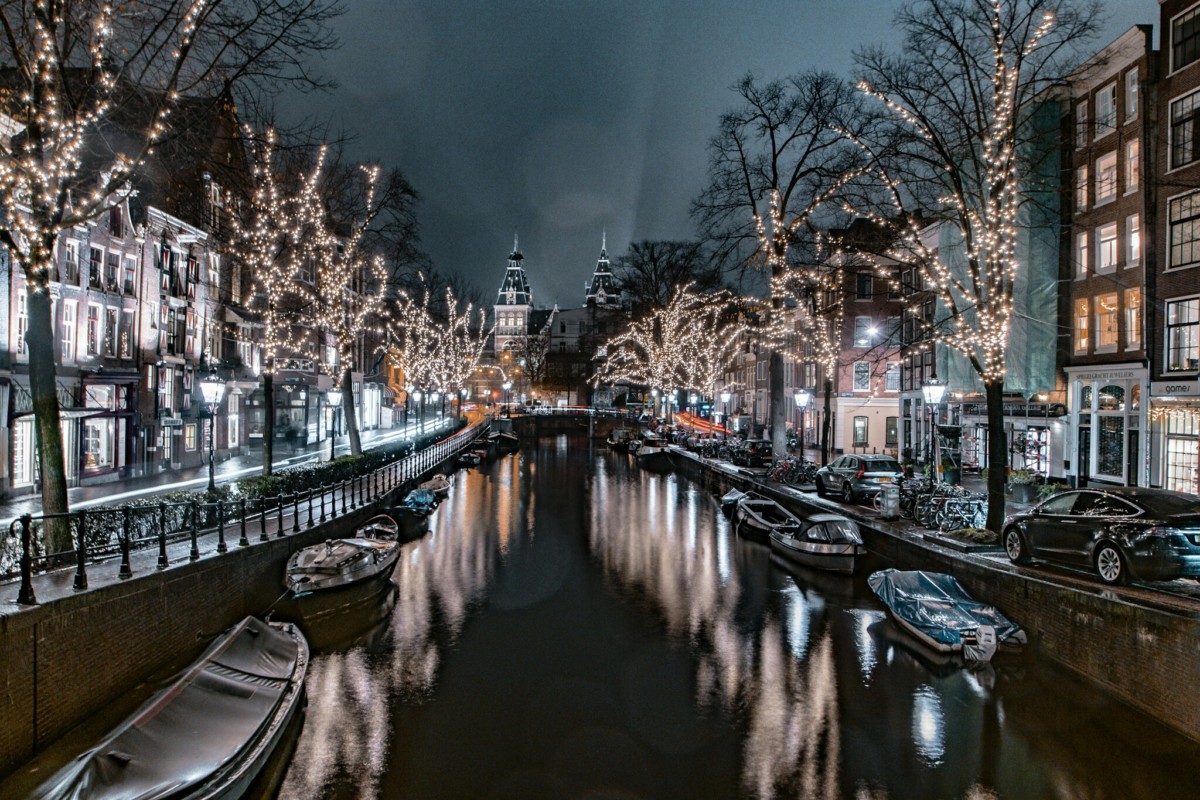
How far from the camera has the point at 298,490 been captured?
2616cm

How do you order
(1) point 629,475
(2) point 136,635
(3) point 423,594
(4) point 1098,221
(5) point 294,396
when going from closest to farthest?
(2) point 136,635 → (3) point 423,594 → (4) point 1098,221 → (1) point 629,475 → (5) point 294,396

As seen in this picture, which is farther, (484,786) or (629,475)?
(629,475)

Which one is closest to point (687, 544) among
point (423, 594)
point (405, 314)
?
point (423, 594)

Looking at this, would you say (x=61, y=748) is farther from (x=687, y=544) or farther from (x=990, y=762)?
(x=687, y=544)

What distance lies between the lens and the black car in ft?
44.2

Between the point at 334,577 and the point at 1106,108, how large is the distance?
1160 inches

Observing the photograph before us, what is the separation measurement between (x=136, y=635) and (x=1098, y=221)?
31425 mm

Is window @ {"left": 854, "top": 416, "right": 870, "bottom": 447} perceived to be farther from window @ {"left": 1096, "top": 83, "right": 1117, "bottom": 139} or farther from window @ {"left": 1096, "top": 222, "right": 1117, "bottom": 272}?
window @ {"left": 1096, "top": 83, "right": 1117, "bottom": 139}

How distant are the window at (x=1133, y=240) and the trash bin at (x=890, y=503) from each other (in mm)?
11507

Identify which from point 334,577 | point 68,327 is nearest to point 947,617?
point 334,577

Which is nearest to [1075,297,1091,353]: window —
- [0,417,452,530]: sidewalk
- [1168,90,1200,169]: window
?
[1168,90,1200,169]: window

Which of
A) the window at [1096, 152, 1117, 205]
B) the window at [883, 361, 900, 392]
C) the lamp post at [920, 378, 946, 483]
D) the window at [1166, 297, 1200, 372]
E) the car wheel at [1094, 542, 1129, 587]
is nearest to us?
the car wheel at [1094, 542, 1129, 587]

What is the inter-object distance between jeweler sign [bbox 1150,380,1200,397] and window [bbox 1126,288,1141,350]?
1686 millimetres

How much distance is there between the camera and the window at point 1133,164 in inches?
1041
